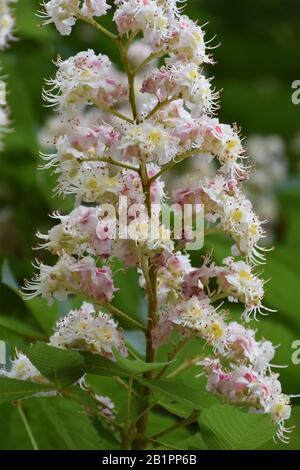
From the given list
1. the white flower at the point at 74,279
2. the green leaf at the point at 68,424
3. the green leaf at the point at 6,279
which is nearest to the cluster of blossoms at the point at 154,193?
the white flower at the point at 74,279

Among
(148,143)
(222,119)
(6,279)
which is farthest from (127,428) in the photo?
(222,119)

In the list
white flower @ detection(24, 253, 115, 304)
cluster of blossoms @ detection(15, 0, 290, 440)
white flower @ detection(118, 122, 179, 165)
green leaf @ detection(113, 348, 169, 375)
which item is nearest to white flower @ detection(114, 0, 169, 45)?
cluster of blossoms @ detection(15, 0, 290, 440)

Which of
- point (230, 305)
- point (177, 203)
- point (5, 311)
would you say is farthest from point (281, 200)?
point (177, 203)

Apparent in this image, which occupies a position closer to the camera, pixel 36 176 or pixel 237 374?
pixel 237 374

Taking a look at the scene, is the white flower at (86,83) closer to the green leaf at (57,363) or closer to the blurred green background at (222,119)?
the green leaf at (57,363)

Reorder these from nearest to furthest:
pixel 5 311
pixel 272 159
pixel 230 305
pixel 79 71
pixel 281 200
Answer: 1. pixel 79 71
2. pixel 5 311
3. pixel 230 305
4. pixel 281 200
5. pixel 272 159

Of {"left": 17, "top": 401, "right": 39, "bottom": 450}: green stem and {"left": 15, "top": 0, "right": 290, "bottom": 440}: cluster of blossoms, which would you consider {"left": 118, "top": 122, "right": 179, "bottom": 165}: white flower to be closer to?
{"left": 15, "top": 0, "right": 290, "bottom": 440}: cluster of blossoms

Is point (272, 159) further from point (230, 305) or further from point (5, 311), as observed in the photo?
point (5, 311)
